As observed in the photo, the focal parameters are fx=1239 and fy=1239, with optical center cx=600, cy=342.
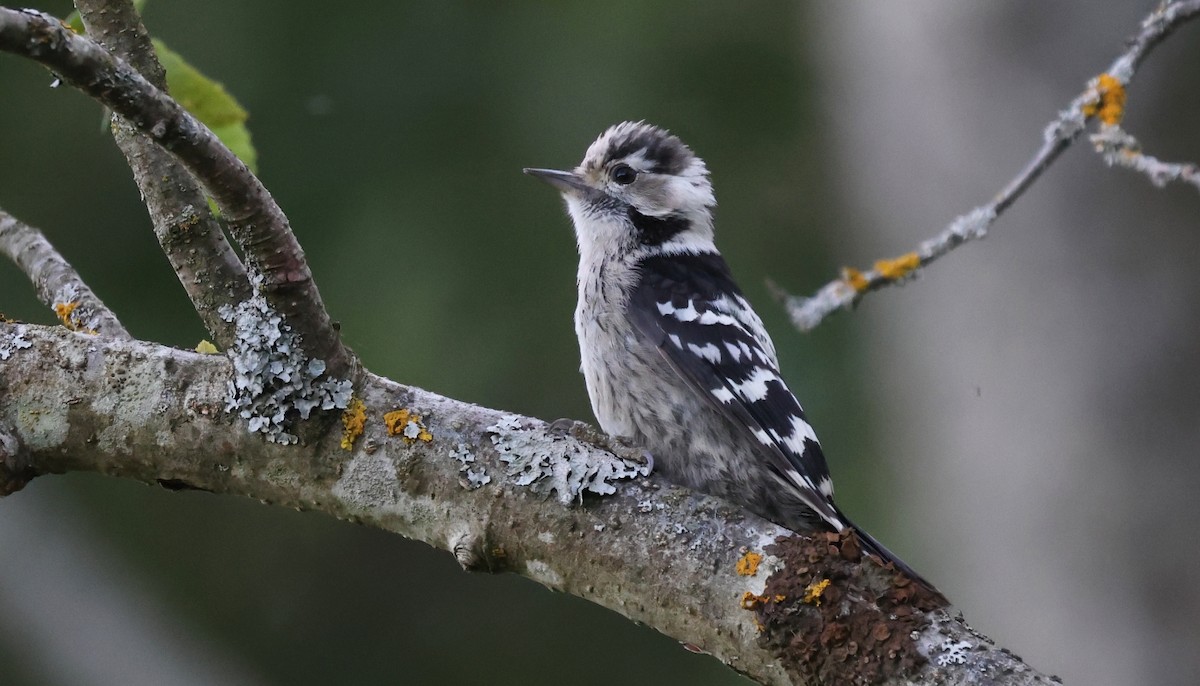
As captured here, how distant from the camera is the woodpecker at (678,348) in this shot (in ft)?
10.2

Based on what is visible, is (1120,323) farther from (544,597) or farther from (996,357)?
(544,597)

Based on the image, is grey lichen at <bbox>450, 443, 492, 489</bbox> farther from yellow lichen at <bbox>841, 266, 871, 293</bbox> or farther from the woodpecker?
yellow lichen at <bbox>841, 266, 871, 293</bbox>

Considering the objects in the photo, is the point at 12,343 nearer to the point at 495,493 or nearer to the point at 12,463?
the point at 12,463

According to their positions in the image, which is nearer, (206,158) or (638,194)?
(206,158)

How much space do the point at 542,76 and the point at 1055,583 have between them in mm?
3695

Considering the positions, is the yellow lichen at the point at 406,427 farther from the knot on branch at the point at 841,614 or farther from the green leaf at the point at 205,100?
the green leaf at the point at 205,100

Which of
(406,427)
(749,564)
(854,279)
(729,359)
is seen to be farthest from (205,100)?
(749,564)

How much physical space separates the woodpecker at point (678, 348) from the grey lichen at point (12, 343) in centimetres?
134

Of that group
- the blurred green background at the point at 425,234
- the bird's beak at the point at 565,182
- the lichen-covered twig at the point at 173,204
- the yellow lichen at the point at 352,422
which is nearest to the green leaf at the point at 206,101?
the lichen-covered twig at the point at 173,204

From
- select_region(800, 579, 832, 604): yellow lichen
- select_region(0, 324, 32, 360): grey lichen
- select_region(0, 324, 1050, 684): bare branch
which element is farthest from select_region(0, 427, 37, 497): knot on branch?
select_region(800, 579, 832, 604): yellow lichen

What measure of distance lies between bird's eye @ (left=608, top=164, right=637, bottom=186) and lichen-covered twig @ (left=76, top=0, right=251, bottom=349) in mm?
1930

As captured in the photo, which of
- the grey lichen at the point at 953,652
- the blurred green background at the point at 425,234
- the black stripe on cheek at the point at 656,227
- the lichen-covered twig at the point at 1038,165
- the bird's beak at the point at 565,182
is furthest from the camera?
the blurred green background at the point at 425,234

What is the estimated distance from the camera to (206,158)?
205 cm

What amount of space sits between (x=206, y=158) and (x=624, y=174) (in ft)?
7.76
